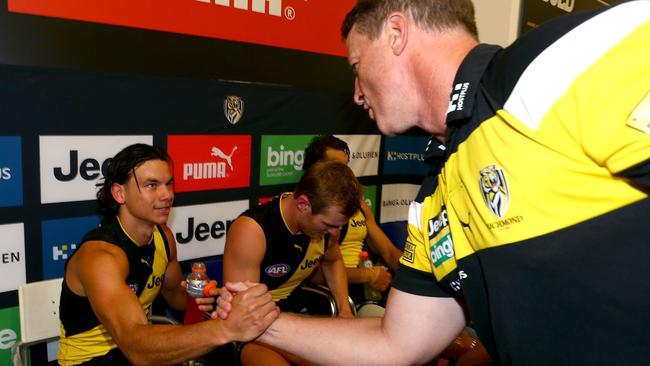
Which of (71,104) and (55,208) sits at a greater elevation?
(71,104)

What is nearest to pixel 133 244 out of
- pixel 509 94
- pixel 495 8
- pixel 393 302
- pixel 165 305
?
pixel 165 305

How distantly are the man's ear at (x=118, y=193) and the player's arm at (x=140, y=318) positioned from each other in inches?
10.5

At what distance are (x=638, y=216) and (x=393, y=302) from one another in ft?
1.92

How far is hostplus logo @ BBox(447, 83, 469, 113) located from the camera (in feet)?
2.66

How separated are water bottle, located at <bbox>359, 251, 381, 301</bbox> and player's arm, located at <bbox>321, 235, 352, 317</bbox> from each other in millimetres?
421

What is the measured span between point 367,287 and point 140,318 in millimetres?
1821

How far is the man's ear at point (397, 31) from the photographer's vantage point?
95 cm

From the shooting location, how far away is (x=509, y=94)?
72 centimetres

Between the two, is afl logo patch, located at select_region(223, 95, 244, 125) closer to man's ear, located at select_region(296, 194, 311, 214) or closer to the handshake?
man's ear, located at select_region(296, 194, 311, 214)

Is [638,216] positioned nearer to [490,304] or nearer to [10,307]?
[490,304]

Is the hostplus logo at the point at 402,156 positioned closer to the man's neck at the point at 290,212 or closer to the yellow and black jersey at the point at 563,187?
the man's neck at the point at 290,212

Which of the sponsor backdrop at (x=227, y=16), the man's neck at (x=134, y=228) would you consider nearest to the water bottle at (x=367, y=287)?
the sponsor backdrop at (x=227, y=16)

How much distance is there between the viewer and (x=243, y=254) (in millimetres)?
2172

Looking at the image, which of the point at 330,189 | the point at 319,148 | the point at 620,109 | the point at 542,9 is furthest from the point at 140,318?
the point at 542,9
